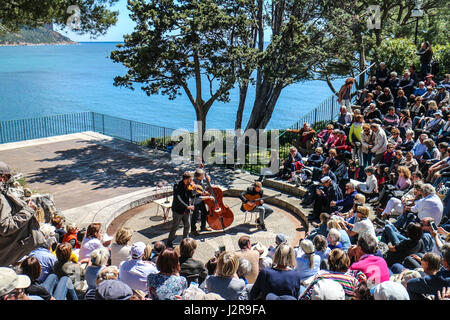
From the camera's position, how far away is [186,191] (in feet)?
30.7

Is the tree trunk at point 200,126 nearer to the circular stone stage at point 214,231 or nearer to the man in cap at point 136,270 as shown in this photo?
the circular stone stage at point 214,231

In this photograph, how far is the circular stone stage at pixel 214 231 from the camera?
1036 centimetres

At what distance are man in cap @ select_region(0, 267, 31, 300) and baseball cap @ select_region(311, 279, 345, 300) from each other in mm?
2939

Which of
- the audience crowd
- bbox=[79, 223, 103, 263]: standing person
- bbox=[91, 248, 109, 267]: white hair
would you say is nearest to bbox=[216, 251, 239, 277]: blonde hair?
the audience crowd

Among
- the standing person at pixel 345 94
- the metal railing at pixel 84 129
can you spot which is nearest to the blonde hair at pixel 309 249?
the standing person at pixel 345 94

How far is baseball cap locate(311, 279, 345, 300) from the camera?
4539mm

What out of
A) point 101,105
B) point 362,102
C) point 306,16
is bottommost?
point 101,105

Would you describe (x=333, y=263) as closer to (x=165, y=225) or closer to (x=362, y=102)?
(x=165, y=225)

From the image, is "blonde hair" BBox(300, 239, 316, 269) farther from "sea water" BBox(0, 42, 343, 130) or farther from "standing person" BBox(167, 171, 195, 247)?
"sea water" BBox(0, 42, 343, 130)

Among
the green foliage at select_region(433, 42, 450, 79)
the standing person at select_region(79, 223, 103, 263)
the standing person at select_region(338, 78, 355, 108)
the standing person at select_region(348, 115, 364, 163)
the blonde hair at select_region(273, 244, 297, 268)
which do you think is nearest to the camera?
the blonde hair at select_region(273, 244, 297, 268)

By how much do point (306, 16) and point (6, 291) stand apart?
19.6 m

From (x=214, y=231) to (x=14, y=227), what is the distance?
6.51 meters

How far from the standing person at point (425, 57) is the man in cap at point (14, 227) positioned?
15.8m
